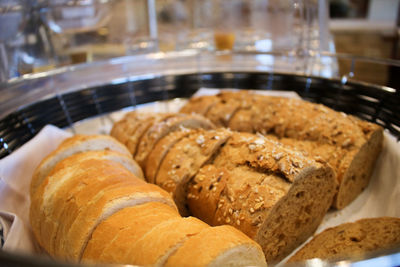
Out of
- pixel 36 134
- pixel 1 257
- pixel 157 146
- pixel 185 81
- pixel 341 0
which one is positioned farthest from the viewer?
pixel 341 0

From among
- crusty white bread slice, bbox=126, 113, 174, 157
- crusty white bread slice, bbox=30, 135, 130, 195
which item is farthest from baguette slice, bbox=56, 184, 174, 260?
crusty white bread slice, bbox=126, 113, 174, 157

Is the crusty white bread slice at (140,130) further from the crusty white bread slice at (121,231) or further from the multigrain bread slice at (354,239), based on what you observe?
the multigrain bread slice at (354,239)

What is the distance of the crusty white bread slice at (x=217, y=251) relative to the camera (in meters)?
1.23

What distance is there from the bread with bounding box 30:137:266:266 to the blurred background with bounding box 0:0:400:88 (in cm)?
237

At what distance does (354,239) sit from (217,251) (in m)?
1.14

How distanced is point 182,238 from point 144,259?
0.18 m

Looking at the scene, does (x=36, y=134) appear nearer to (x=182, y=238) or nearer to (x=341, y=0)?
(x=182, y=238)

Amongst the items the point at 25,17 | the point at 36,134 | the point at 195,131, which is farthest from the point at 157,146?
the point at 25,17

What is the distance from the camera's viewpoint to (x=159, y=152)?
2420mm

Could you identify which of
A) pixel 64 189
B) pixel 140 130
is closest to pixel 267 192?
pixel 64 189

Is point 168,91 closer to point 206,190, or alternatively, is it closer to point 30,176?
point 30,176

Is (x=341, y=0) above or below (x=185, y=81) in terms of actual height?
above

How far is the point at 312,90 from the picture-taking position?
3.37m

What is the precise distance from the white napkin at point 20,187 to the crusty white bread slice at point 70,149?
0.62 feet
